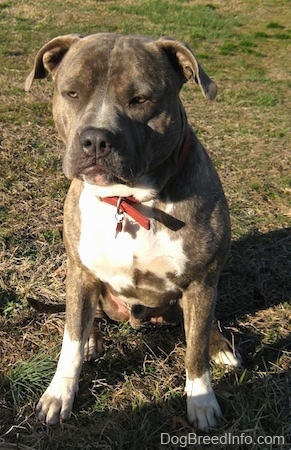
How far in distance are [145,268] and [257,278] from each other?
4.19ft

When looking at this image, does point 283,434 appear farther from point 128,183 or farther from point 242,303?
point 128,183

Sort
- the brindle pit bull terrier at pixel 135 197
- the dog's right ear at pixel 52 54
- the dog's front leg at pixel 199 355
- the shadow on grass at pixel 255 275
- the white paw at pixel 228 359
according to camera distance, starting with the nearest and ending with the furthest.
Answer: the brindle pit bull terrier at pixel 135 197 → the dog's right ear at pixel 52 54 → the dog's front leg at pixel 199 355 → the white paw at pixel 228 359 → the shadow on grass at pixel 255 275

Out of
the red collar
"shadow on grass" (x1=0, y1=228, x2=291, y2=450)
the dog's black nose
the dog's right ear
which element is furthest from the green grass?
the dog's right ear

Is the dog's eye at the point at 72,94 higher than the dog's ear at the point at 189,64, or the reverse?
the dog's ear at the point at 189,64

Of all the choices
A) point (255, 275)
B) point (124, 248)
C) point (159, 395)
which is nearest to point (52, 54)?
point (124, 248)

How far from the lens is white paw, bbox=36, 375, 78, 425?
8.31ft

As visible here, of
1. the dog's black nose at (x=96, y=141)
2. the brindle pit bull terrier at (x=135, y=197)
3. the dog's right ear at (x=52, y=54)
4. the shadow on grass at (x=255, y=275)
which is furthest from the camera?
the shadow on grass at (x=255, y=275)

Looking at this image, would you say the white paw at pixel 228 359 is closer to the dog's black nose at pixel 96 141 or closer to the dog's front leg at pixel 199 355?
the dog's front leg at pixel 199 355

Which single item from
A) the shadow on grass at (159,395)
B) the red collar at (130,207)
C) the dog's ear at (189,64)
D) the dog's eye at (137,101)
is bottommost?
the shadow on grass at (159,395)

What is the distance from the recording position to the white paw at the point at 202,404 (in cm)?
252

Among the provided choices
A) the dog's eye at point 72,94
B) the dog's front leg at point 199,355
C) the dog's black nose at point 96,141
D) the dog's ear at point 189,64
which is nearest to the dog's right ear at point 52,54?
the dog's eye at point 72,94

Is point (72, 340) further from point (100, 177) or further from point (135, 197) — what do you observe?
point (100, 177)

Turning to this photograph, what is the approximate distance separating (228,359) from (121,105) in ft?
4.49

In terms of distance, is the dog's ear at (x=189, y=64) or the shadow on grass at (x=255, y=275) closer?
the dog's ear at (x=189, y=64)
